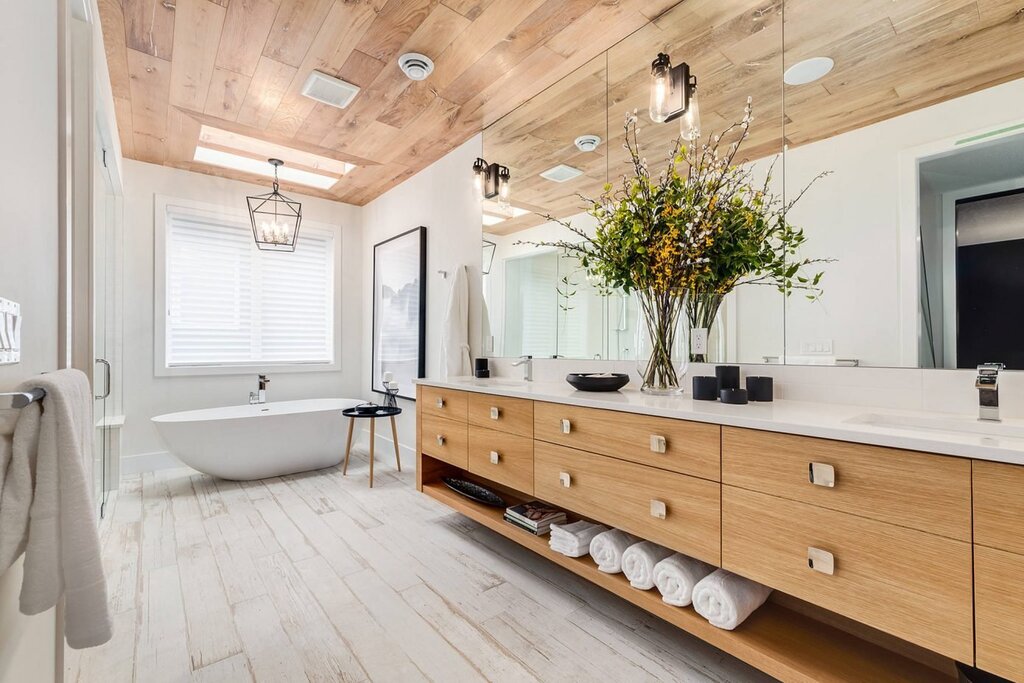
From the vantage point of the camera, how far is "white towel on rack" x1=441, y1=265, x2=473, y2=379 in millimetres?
3205

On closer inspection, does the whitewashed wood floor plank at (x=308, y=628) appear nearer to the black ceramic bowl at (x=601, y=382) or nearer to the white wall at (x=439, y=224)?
the black ceramic bowl at (x=601, y=382)

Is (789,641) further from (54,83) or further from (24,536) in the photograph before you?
(54,83)

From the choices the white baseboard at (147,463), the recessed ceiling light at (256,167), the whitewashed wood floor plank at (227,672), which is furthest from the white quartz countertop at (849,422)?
the white baseboard at (147,463)

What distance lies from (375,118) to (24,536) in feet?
9.43

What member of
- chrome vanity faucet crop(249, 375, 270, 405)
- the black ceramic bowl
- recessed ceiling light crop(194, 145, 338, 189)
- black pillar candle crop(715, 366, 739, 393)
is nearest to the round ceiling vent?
the black ceramic bowl

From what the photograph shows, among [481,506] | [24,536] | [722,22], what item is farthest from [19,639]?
[722,22]

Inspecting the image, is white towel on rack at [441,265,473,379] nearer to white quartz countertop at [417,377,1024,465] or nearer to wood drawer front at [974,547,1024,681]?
white quartz countertop at [417,377,1024,465]

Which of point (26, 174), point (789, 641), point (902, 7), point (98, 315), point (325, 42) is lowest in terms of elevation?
point (789, 641)

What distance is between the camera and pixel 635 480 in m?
1.56

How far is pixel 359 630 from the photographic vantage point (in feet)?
5.64

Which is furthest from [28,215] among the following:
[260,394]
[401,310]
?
[260,394]

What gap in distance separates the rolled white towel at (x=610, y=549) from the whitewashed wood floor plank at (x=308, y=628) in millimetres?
879

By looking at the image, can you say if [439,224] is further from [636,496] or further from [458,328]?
[636,496]

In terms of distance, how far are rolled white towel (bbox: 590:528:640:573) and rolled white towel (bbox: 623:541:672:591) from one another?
0.14 ft
